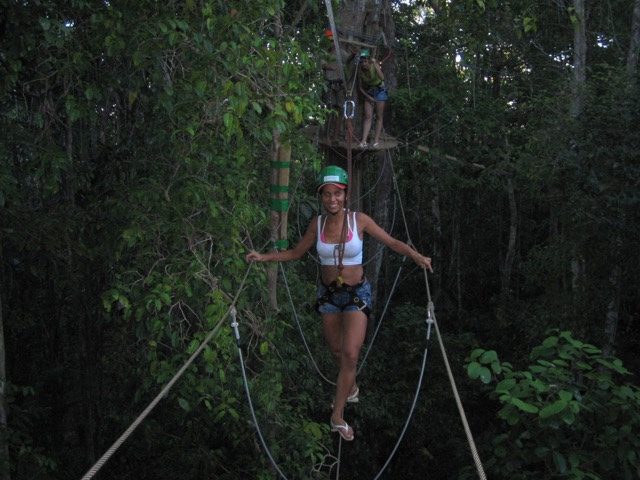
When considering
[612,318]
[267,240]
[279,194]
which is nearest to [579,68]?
[612,318]

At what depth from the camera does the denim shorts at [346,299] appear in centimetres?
421

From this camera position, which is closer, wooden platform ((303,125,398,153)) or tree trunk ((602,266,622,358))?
wooden platform ((303,125,398,153))

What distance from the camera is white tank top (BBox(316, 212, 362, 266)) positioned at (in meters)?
4.09

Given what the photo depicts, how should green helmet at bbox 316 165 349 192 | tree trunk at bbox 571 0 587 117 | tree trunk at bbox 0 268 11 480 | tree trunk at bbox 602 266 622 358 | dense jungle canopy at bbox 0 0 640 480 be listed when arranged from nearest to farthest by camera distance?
green helmet at bbox 316 165 349 192 → dense jungle canopy at bbox 0 0 640 480 → tree trunk at bbox 0 268 11 480 → tree trunk at bbox 602 266 622 358 → tree trunk at bbox 571 0 587 117

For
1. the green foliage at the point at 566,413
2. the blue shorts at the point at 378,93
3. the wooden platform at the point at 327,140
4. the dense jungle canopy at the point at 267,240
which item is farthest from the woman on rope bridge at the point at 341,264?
the blue shorts at the point at 378,93

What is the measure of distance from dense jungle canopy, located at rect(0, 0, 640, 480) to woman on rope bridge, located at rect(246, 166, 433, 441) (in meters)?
0.43

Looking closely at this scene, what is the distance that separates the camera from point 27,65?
4.73 meters

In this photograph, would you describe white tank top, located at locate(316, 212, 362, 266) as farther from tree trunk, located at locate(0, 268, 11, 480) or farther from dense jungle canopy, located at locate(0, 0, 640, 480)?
tree trunk, located at locate(0, 268, 11, 480)

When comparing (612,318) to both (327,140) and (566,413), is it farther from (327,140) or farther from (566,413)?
(566,413)

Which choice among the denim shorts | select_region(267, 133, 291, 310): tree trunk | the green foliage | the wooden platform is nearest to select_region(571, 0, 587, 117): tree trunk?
the wooden platform

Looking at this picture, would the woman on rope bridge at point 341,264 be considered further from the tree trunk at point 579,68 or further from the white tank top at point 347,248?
the tree trunk at point 579,68

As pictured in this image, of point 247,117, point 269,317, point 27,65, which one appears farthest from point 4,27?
point 269,317

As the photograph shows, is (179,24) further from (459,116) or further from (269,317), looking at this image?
(459,116)

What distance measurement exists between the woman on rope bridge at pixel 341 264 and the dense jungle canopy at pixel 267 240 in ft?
1.43
